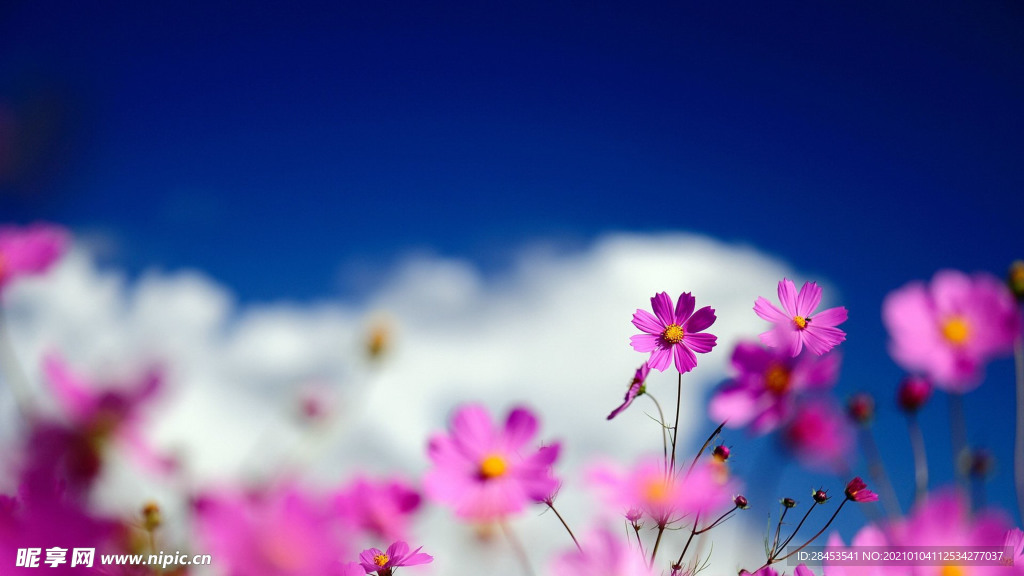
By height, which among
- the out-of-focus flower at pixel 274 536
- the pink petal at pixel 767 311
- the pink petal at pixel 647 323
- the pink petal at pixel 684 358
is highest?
the pink petal at pixel 647 323

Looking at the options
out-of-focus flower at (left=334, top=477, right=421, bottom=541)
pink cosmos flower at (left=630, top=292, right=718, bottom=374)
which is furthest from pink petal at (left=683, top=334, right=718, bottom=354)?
out-of-focus flower at (left=334, top=477, right=421, bottom=541)

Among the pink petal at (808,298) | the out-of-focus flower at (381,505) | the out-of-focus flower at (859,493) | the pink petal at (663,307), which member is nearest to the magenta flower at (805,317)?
the pink petal at (808,298)

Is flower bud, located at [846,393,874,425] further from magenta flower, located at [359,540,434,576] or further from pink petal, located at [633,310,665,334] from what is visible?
magenta flower, located at [359,540,434,576]

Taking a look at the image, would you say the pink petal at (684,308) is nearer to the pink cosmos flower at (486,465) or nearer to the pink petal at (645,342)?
the pink petal at (645,342)

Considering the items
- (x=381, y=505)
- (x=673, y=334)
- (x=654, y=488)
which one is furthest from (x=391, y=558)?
(x=673, y=334)

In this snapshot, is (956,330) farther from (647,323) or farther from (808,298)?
(647,323)

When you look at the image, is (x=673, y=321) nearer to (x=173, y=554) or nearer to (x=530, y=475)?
(x=530, y=475)
